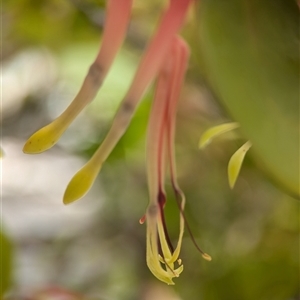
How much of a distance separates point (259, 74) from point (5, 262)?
38 cm

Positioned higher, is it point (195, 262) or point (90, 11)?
point (90, 11)

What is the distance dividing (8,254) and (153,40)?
335 millimetres

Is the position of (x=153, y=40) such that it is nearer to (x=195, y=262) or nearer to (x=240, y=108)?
(x=240, y=108)

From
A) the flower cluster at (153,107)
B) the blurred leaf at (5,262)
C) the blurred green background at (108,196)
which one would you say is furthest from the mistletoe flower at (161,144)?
the blurred leaf at (5,262)

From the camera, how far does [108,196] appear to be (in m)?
0.65

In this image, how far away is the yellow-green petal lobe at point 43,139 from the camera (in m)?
0.20

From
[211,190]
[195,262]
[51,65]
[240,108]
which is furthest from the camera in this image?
[51,65]

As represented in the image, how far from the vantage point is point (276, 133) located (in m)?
0.17

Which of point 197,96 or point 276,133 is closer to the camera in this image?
point 276,133

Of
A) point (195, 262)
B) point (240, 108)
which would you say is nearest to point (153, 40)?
point (240, 108)

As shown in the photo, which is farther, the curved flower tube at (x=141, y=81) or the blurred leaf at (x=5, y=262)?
the blurred leaf at (x=5, y=262)

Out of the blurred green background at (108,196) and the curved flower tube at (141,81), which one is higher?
the curved flower tube at (141,81)

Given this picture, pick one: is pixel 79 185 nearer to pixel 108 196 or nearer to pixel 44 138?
pixel 44 138

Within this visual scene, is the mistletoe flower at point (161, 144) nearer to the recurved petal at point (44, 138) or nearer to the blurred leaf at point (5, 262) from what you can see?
the recurved petal at point (44, 138)
